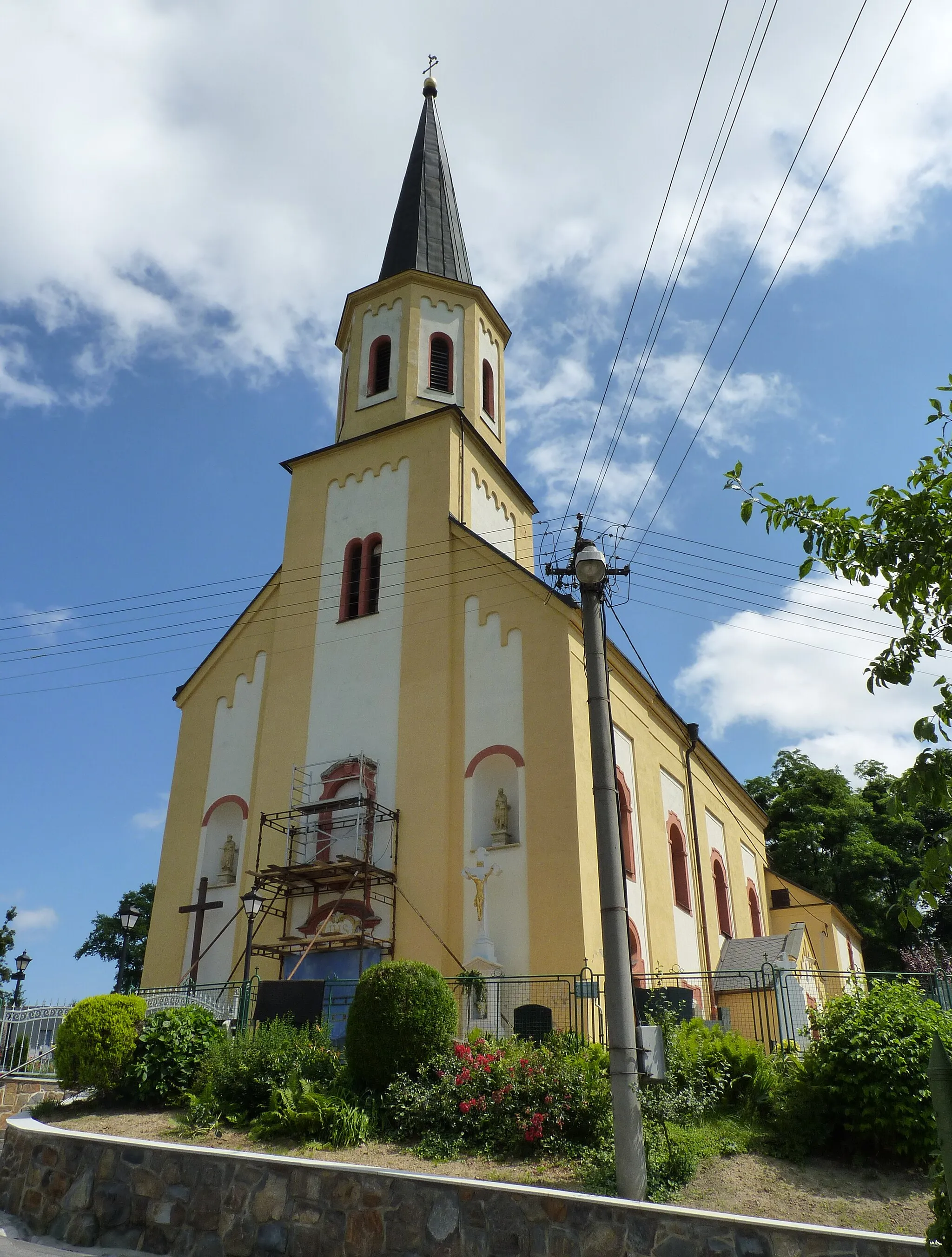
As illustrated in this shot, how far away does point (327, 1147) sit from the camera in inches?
412

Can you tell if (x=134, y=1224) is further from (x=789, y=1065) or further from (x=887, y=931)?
(x=887, y=931)

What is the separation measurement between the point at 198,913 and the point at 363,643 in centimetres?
694

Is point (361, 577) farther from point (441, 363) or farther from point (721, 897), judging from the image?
point (721, 897)

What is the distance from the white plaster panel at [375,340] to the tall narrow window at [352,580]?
441cm

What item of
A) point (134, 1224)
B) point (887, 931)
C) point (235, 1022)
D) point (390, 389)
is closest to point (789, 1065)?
point (134, 1224)

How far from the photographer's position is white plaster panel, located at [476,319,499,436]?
2700cm

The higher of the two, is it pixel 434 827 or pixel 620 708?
pixel 620 708

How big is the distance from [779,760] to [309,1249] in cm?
4032

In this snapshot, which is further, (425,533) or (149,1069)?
(425,533)

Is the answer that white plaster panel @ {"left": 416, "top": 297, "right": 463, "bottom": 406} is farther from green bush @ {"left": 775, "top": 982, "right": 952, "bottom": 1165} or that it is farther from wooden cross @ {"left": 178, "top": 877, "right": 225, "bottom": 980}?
green bush @ {"left": 775, "top": 982, "right": 952, "bottom": 1165}

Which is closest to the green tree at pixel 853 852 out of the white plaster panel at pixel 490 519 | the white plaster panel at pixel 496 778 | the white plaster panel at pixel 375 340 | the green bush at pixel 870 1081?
the white plaster panel at pixel 490 519

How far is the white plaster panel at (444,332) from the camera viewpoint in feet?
85.8

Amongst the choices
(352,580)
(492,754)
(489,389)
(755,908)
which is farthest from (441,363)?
(755,908)

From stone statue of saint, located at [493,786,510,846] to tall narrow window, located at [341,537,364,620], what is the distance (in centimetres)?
633
